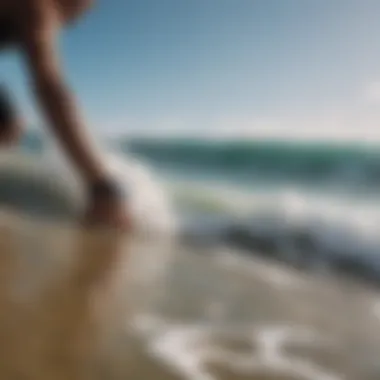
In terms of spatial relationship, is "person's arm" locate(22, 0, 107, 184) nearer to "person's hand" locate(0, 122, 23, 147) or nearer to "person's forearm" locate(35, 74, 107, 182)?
"person's forearm" locate(35, 74, 107, 182)

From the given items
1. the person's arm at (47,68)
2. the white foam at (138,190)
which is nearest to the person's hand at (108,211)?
the white foam at (138,190)

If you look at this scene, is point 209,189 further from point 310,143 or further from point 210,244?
point 310,143

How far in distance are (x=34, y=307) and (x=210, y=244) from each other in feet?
1.81

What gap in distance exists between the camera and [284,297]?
63.4 inches

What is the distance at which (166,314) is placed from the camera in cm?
148

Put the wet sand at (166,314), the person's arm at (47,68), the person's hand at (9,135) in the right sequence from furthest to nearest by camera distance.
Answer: the person's hand at (9,135)
the person's arm at (47,68)
the wet sand at (166,314)

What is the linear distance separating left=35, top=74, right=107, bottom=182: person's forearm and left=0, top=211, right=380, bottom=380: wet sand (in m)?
0.16

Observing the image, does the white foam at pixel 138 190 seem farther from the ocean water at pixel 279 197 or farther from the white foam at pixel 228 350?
the white foam at pixel 228 350

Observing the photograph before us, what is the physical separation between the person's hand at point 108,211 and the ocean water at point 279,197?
112 mm

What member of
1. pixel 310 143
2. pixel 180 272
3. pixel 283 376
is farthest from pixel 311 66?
pixel 283 376

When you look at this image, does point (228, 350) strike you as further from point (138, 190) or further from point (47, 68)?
point (47, 68)

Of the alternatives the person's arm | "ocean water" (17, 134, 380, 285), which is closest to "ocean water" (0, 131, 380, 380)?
"ocean water" (17, 134, 380, 285)

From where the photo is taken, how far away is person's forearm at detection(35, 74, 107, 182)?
69.5 inches

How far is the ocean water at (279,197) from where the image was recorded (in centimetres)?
176
